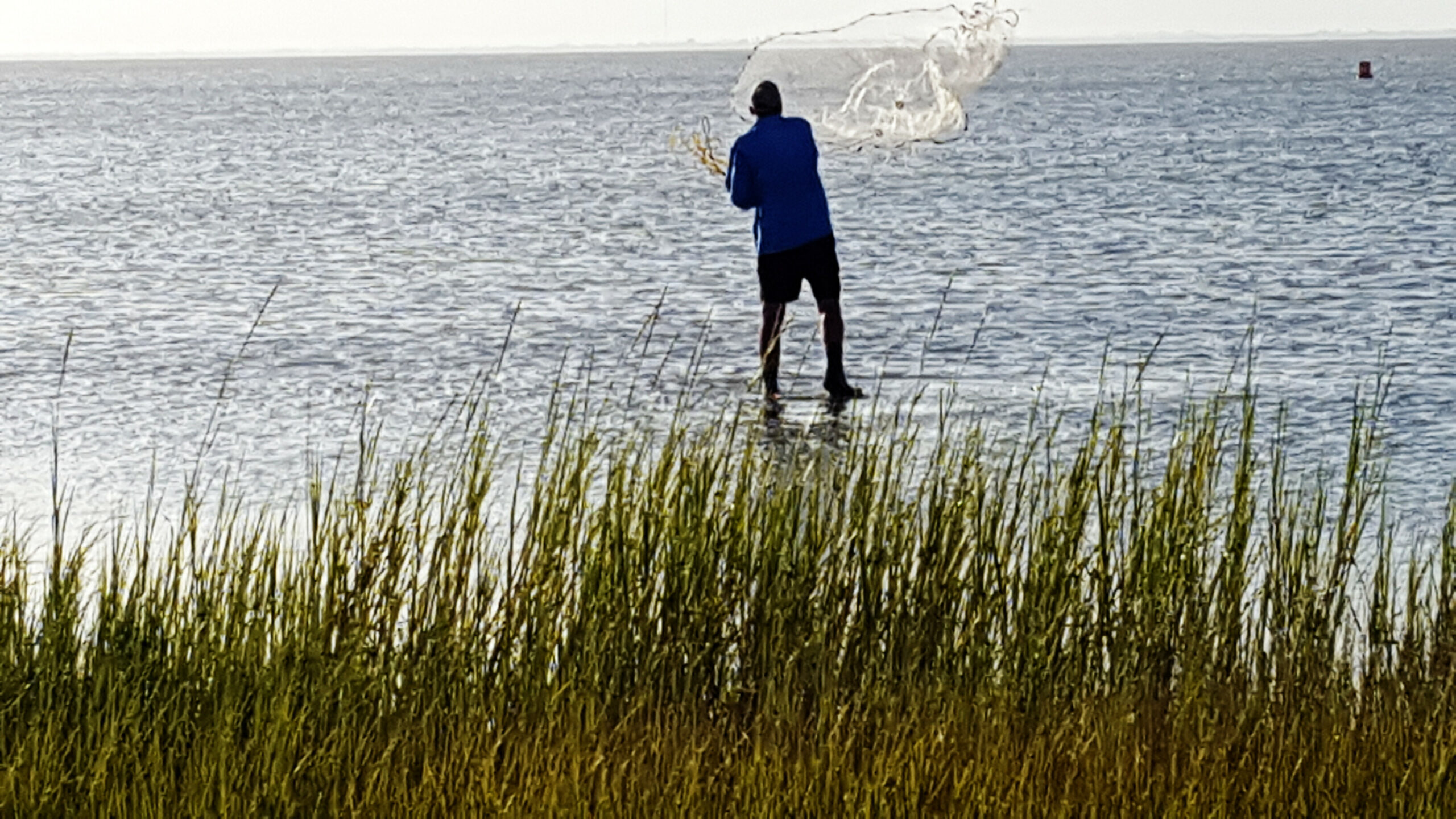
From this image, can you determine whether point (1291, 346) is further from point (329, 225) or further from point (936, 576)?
point (329, 225)

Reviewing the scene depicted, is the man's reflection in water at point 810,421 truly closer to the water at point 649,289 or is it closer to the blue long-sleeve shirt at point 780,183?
the water at point 649,289

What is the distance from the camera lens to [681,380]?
14.9 metres

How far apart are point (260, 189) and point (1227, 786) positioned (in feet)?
154

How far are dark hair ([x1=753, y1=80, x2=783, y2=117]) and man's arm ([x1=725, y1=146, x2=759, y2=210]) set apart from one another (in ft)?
0.87

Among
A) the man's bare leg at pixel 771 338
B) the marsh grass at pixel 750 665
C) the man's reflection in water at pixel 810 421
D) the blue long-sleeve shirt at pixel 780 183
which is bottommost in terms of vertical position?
the man's reflection in water at pixel 810 421

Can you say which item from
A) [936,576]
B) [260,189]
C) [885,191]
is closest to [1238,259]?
[885,191]

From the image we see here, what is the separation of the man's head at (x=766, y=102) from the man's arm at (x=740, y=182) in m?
0.26

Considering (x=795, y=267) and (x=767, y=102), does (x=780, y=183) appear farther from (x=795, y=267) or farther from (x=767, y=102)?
(x=795, y=267)

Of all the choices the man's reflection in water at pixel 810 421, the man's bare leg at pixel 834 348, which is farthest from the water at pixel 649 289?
the man's bare leg at pixel 834 348

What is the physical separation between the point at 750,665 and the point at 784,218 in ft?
24.3

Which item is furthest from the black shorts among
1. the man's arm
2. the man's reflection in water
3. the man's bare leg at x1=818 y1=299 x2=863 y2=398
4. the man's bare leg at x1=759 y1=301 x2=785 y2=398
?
the man's reflection in water

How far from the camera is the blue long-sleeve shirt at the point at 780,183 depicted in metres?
13.1

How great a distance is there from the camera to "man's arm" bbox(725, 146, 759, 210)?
13.1 meters

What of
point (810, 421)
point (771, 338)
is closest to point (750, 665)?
point (810, 421)
